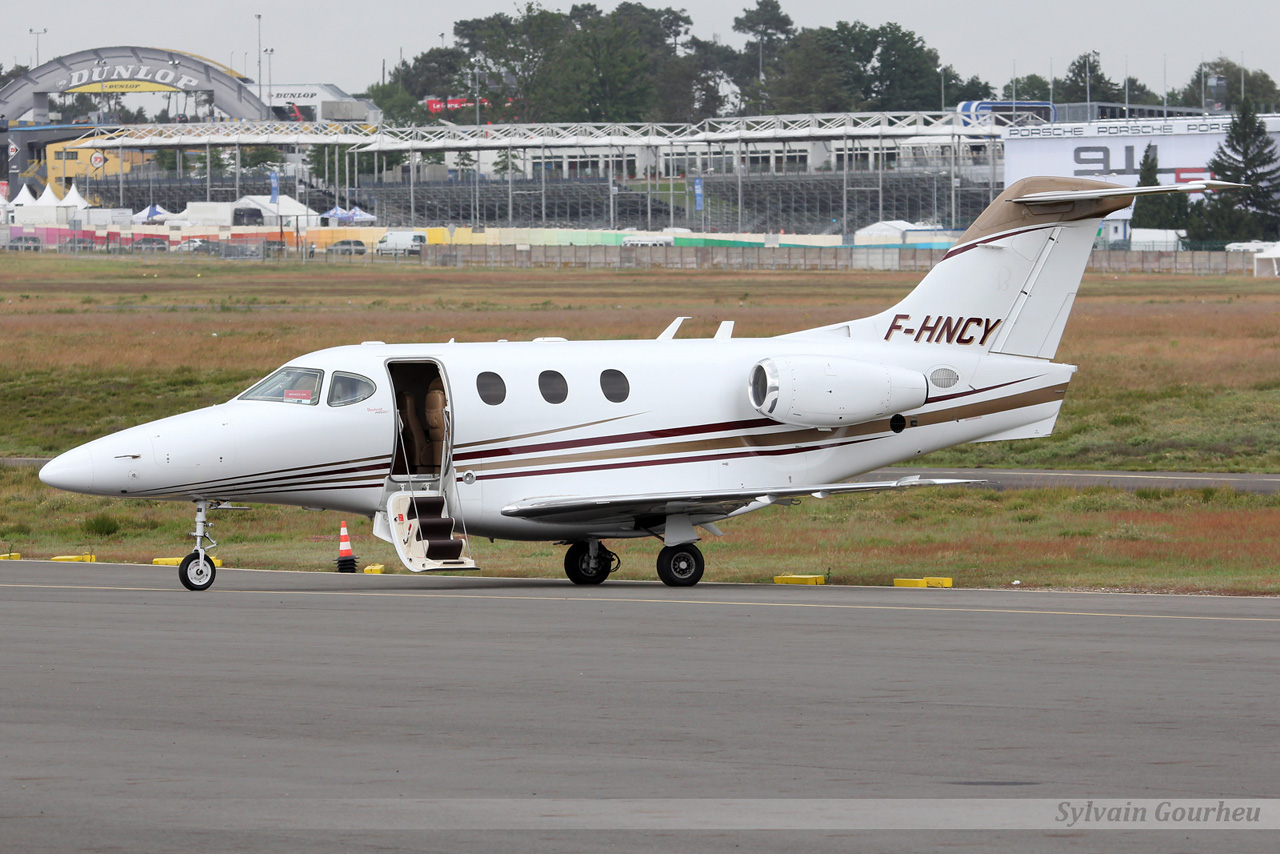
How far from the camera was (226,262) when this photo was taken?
146 m

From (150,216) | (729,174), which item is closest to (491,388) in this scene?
(729,174)

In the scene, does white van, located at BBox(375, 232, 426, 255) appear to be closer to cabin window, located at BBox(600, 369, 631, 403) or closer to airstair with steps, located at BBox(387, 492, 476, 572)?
cabin window, located at BBox(600, 369, 631, 403)

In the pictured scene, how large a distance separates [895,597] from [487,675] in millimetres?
7877

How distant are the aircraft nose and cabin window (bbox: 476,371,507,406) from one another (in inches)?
198

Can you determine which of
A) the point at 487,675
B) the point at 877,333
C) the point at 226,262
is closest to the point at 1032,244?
the point at 877,333

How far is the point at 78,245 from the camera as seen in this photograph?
173625mm

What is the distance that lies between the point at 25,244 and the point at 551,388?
167998 mm

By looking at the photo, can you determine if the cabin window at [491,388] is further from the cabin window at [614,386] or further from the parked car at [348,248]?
the parked car at [348,248]

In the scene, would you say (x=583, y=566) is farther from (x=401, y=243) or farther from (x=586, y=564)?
(x=401, y=243)

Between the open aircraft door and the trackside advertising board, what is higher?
the trackside advertising board

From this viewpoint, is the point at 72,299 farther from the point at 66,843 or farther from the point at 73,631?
the point at 66,843

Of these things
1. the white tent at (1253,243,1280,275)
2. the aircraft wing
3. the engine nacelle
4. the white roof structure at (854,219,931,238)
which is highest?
the white roof structure at (854,219,931,238)

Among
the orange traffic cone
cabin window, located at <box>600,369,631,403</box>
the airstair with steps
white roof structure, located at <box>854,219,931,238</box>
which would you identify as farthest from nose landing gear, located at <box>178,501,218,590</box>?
white roof structure, located at <box>854,219,931,238</box>

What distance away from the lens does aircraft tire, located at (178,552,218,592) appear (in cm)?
2091
